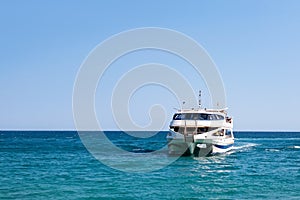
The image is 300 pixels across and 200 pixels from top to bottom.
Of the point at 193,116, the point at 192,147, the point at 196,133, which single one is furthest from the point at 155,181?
the point at 193,116

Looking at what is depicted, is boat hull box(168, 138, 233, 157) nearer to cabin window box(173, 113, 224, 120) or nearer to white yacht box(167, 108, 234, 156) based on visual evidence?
white yacht box(167, 108, 234, 156)

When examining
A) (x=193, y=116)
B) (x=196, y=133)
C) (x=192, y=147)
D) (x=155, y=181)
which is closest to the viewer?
(x=155, y=181)

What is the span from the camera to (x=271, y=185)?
3203cm

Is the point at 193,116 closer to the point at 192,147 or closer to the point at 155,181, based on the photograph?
the point at 192,147

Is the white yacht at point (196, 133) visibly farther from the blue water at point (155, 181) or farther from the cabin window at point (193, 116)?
the blue water at point (155, 181)

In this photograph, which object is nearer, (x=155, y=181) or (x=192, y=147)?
(x=155, y=181)

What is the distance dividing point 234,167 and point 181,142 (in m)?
9.56

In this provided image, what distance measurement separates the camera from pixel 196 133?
2099 inches

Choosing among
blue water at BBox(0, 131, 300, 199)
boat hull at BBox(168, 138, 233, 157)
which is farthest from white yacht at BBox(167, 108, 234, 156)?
blue water at BBox(0, 131, 300, 199)

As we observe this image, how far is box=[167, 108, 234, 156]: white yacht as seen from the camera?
172ft

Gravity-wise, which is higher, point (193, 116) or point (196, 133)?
point (193, 116)

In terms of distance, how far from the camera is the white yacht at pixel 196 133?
172ft

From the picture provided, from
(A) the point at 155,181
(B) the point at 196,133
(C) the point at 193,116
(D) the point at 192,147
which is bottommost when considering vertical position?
(A) the point at 155,181

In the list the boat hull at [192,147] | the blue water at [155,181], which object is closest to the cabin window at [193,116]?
the boat hull at [192,147]
